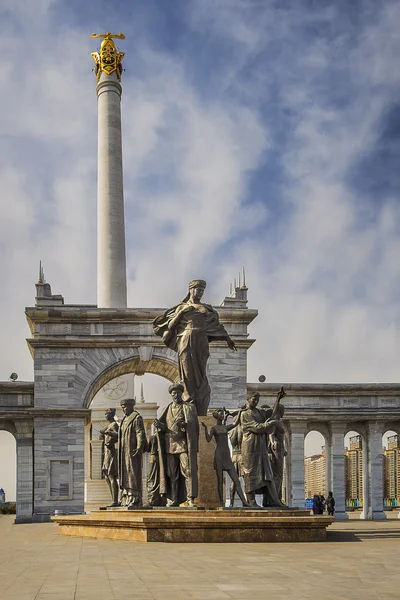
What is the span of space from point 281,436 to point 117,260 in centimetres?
2459

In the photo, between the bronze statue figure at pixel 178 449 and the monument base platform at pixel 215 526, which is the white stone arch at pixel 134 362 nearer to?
the bronze statue figure at pixel 178 449

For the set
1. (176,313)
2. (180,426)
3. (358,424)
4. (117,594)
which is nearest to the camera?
(117,594)

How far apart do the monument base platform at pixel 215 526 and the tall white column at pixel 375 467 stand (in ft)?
85.3

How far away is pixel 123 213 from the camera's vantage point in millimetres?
46219

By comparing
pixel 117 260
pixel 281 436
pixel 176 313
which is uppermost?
pixel 117 260

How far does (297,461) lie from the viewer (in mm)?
41062

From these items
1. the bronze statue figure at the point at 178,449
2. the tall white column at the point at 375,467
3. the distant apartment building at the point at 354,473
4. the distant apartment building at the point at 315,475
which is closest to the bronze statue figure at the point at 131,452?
the bronze statue figure at the point at 178,449

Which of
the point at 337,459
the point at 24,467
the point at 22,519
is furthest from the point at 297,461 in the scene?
the point at 22,519

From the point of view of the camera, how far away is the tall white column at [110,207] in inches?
1757

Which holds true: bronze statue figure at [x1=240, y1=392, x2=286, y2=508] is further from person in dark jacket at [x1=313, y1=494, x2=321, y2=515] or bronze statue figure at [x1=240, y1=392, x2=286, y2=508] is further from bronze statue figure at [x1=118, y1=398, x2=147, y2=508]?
person in dark jacket at [x1=313, y1=494, x2=321, y2=515]

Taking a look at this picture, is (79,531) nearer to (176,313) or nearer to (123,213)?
(176,313)

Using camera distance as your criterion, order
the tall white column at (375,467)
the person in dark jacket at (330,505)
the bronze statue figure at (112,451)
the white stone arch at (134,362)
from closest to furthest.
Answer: the bronze statue figure at (112,451) < the person in dark jacket at (330,505) < the white stone arch at (134,362) < the tall white column at (375,467)

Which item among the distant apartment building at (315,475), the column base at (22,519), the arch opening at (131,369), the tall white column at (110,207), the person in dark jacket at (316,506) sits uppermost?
the tall white column at (110,207)

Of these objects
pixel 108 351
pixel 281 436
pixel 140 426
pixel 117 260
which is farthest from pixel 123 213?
pixel 140 426
